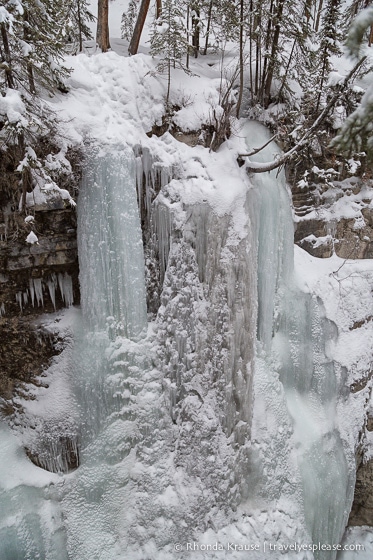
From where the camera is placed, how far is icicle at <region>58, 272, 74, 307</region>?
6.99 meters

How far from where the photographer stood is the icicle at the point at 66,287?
22.9ft

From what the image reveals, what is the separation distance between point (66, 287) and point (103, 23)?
6.70 metres

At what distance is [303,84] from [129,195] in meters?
6.05

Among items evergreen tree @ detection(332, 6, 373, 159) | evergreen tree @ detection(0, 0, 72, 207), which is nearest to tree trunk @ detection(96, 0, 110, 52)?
evergreen tree @ detection(0, 0, 72, 207)

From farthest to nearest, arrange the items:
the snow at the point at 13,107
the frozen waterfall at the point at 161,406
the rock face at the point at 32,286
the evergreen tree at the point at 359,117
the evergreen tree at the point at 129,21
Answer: the evergreen tree at the point at 129,21 → the rock face at the point at 32,286 → the frozen waterfall at the point at 161,406 → the snow at the point at 13,107 → the evergreen tree at the point at 359,117

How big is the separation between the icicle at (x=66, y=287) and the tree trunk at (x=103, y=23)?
615 centimetres

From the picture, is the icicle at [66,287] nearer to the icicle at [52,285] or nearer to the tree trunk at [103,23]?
the icicle at [52,285]

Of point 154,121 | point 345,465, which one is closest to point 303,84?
point 154,121

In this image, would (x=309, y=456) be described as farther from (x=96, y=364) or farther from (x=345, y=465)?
(x=96, y=364)

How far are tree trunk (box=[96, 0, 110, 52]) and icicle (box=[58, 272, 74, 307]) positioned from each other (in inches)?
242

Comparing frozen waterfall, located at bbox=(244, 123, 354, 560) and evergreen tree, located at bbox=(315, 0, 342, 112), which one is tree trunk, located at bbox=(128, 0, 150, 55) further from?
evergreen tree, located at bbox=(315, 0, 342, 112)

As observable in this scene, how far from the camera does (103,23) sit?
30.6 ft

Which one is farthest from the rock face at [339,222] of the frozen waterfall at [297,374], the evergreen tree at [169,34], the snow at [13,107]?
the snow at [13,107]

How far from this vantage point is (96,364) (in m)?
6.73
